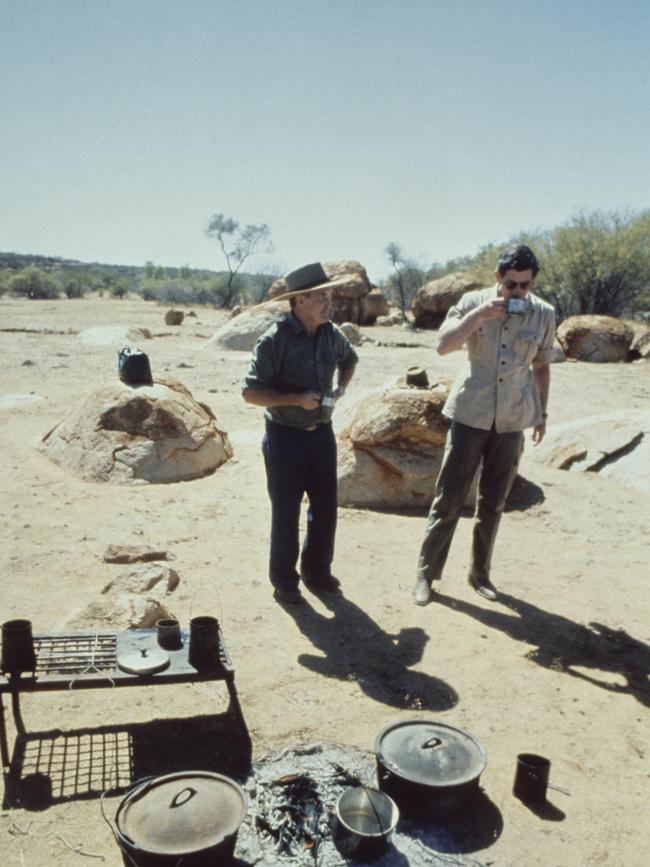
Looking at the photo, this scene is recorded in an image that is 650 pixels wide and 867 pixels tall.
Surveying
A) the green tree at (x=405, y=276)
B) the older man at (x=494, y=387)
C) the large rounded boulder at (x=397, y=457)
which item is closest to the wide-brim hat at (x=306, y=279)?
the older man at (x=494, y=387)

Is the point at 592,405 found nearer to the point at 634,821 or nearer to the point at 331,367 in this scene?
the point at 331,367

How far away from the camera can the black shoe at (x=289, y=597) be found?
405cm

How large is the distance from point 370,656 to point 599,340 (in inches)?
543

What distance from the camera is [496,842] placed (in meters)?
2.33

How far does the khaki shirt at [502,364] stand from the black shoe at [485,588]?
1055 mm

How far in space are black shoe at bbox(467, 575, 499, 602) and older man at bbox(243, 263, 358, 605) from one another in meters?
0.93

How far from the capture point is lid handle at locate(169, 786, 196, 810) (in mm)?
2199

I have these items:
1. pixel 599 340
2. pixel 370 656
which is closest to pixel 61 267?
pixel 599 340

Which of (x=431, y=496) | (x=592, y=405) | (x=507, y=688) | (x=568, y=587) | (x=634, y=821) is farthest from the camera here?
(x=592, y=405)

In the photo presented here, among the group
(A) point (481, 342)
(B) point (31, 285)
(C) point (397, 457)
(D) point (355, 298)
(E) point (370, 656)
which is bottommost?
(E) point (370, 656)

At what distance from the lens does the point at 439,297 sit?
2217 centimetres

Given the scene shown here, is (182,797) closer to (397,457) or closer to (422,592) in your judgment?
(422,592)

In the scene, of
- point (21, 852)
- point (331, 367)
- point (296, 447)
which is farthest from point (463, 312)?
point (21, 852)

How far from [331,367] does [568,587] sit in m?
2.13
